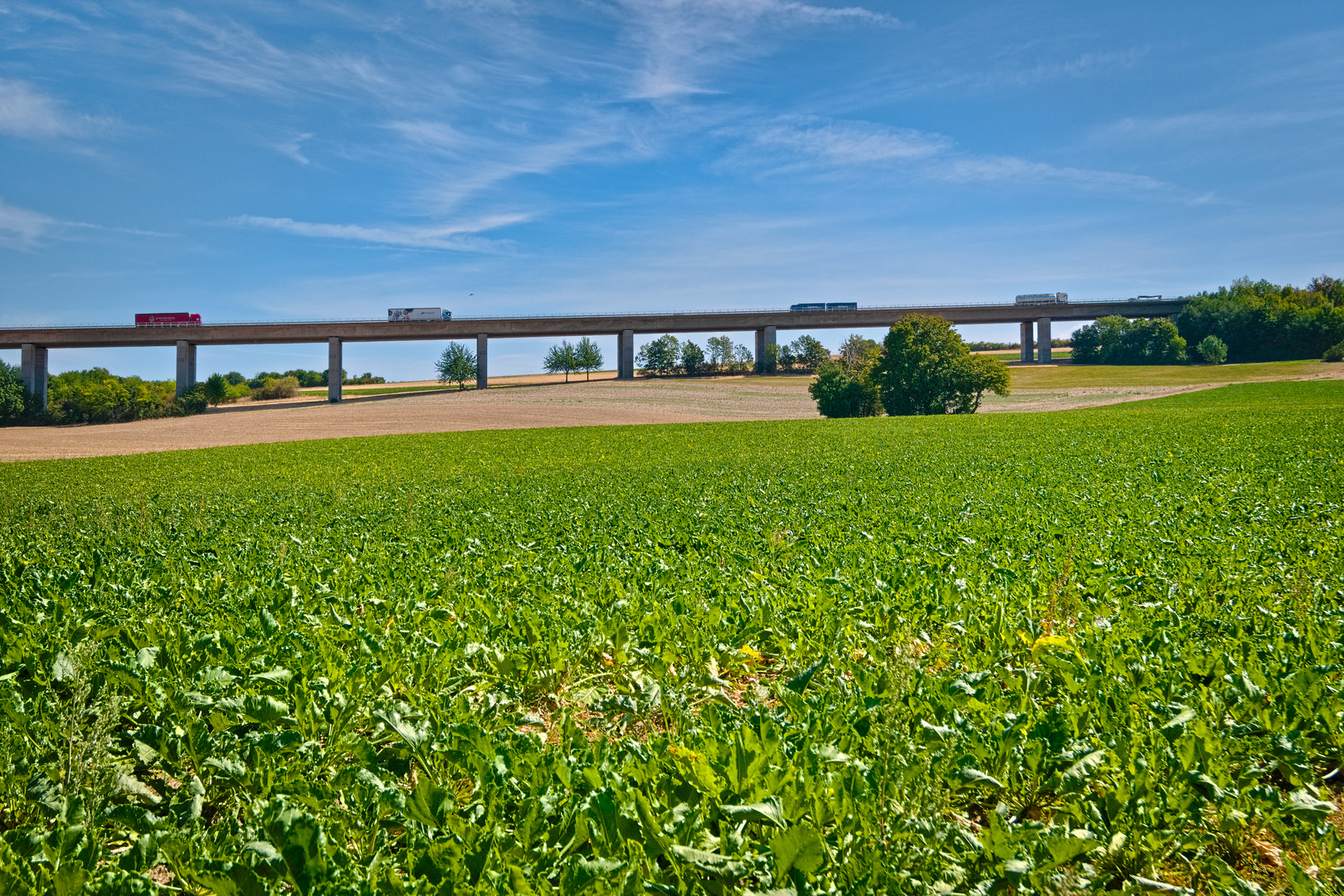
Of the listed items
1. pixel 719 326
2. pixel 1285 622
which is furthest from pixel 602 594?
pixel 719 326

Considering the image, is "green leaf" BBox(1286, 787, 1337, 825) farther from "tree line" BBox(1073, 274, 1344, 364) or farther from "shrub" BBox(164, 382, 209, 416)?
"tree line" BBox(1073, 274, 1344, 364)

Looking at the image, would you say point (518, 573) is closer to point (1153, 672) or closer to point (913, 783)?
point (913, 783)

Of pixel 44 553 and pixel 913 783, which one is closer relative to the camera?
pixel 913 783

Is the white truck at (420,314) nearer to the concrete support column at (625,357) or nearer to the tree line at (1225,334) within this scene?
the concrete support column at (625,357)

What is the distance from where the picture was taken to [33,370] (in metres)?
86.6

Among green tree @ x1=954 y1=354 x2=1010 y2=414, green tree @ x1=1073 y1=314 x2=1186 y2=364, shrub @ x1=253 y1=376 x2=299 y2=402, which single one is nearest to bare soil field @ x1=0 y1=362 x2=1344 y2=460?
shrub @ x1=253 y1=376 x2=299 y2=402

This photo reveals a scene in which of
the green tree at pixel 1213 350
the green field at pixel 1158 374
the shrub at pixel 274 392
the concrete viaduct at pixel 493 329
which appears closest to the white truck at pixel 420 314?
the concrete viaduct at pixel 493 329

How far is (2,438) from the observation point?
189 feet

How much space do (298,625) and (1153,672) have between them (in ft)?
20.4

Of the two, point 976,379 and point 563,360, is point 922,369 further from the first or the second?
point 563,360

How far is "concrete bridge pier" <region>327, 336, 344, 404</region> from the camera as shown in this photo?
91500 mm

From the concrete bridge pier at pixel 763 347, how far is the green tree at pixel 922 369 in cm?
4224

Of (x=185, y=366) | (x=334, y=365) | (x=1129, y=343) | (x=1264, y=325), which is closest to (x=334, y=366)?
(x=334, y=365)

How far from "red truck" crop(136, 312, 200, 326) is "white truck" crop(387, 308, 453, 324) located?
21.5 metres
